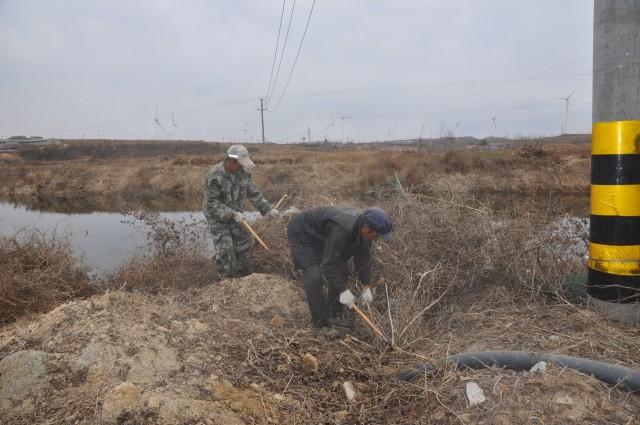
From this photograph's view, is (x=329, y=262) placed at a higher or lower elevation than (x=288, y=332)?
higher

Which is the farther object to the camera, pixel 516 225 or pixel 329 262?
pixel 516 225

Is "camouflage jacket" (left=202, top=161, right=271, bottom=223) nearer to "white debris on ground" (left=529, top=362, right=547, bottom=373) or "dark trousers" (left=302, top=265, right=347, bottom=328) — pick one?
"dark trousers" (left=302, top=265, right=347, bottom=328)

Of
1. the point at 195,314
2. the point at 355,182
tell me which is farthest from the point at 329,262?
the point at 355,182

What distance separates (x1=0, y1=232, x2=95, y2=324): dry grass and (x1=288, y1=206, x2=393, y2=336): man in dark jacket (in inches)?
123

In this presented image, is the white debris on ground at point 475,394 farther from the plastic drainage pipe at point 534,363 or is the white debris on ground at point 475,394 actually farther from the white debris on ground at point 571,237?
the white debris on ground at point 571,237

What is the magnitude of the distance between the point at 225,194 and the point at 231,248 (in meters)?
0.62

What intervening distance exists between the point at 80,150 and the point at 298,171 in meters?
24.4

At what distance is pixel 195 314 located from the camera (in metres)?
3.96

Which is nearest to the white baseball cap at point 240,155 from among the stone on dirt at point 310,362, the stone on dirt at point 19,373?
the stone on dirt at point 310,362

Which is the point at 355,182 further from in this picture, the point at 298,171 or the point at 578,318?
the point at 578,318

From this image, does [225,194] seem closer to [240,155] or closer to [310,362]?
[240,155]

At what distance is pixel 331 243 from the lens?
12.5 feet

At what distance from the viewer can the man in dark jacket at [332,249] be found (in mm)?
3633

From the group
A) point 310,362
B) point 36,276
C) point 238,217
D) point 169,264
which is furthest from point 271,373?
point 36,276
